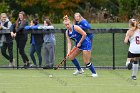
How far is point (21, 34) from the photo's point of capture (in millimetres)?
23953

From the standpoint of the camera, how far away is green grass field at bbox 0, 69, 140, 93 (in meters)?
15.8

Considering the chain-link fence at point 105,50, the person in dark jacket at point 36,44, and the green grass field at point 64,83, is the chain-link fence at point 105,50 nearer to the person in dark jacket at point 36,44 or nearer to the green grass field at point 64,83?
the person in dark jacket at point 36,44

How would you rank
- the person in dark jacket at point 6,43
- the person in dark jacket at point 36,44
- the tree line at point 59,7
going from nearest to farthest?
the person in dark jacket at point 36,44, the person in dark jacket at point 6,43, the tree line at point 59,7

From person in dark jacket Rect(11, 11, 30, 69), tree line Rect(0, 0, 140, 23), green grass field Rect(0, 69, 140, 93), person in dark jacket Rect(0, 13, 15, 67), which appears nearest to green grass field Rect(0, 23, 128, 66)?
person in dark jacket Rect(0, 13, 15, 67)

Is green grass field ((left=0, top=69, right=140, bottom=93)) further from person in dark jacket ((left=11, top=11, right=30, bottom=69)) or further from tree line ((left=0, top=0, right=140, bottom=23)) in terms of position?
tree line ((left=0, top=0, right=140, bottom=23))

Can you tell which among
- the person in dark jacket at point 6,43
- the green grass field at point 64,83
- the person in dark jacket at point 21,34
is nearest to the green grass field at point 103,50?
the person in dark jacket at point 6,43

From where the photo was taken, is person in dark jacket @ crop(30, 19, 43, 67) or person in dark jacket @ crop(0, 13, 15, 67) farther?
person in dark jacket @ crop(0, 13, 15, 67)

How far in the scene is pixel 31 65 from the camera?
2403 centimetres

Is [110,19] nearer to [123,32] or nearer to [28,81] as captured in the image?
[123,32]

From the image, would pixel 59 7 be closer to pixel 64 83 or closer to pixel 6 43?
pixel 6 43

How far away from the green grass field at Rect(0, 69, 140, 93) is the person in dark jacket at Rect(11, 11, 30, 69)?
68.5 inches

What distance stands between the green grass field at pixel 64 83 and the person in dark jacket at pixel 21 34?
1.74 m

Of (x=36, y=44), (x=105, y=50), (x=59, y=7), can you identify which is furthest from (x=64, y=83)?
(x=59, y=7)

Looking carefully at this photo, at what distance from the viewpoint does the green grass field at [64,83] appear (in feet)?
51.7
